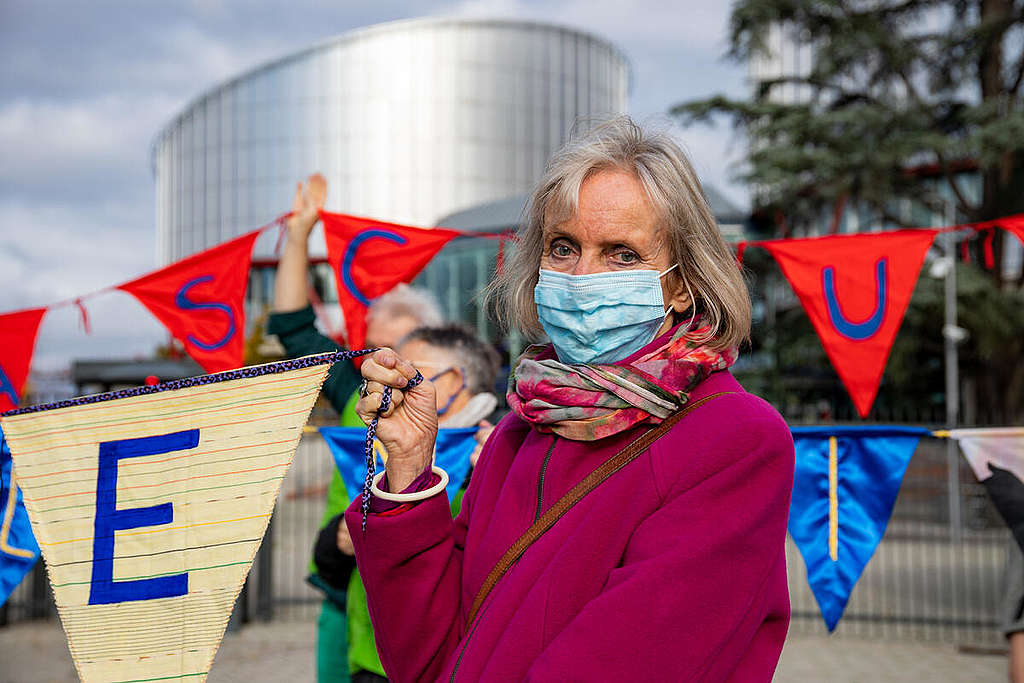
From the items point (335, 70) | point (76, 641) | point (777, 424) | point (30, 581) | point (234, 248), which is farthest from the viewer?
point (335, 70)

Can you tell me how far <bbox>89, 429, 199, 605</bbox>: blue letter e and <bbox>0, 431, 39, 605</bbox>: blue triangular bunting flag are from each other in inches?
52.2

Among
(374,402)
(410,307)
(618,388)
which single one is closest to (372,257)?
(410,307)

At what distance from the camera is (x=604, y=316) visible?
1.67 meters

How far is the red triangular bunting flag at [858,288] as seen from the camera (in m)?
5.02

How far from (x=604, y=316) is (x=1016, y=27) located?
17.8m

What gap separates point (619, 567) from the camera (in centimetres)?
144

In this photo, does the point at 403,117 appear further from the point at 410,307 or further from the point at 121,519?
the point at 121,519

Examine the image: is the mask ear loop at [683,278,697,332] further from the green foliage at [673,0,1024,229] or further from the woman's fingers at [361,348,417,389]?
the green foliage at [673,0,1024,229]

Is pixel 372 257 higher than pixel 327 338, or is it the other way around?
pixel 372 257

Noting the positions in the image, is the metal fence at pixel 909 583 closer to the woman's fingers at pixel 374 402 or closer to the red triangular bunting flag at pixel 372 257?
the red triangular bunting flag at pixel 372 257

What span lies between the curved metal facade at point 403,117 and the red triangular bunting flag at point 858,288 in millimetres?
42654

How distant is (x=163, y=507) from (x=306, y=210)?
8.24 feet

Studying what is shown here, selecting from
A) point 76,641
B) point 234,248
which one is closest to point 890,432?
point 76,641

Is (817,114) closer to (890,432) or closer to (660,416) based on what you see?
(890,432)
